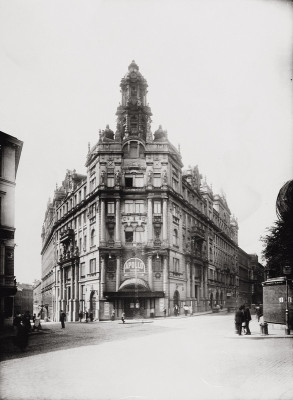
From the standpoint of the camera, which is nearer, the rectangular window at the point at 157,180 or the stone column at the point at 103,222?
the rectangular window at the point at 157,180

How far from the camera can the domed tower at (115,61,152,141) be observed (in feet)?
35.1

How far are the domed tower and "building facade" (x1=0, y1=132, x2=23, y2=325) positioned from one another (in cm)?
285

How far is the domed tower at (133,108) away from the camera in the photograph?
35.1 ft

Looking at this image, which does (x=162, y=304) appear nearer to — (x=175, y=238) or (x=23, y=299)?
(x=175, y=238)

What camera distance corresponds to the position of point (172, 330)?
12.2m

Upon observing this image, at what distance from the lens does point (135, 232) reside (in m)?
12.9

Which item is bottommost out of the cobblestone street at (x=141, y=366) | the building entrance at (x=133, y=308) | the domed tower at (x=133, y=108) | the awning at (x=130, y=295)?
the cobblestone street at (x=141, y=366)

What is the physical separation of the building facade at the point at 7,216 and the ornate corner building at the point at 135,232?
1938 mm

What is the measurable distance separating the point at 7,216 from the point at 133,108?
4.43 meters

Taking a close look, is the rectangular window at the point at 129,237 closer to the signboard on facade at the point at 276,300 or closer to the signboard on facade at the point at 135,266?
the signboard on facade at the point at 135,266

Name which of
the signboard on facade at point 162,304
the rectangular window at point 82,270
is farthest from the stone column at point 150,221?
the rectangular window at point 82,270

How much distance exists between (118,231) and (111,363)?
449 centimetres

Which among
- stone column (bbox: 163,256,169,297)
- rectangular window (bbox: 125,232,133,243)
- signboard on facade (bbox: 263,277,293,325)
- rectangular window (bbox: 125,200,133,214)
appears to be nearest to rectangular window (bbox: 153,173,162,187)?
rectangular window (bbox: 125,200,133,214)

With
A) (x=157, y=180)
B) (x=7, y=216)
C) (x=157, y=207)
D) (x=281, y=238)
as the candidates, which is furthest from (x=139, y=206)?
(x=281, y=238)
